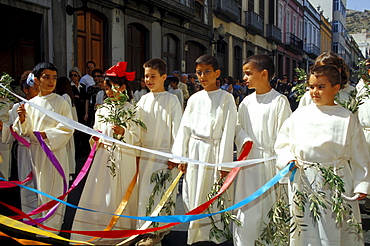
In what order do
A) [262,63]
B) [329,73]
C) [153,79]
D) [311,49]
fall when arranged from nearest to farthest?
[329,73]
[262,63]
[153,79]
[311,49]

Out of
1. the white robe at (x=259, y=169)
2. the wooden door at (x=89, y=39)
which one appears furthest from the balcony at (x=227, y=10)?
the white robe at (x=259, y=169)

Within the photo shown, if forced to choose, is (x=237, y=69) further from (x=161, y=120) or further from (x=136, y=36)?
(x=161, y=120)

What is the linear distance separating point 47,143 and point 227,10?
790 inches

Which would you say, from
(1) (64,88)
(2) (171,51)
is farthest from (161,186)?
(2) (171,51)

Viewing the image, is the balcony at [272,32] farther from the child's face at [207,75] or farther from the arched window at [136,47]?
the child's face at [207,75]

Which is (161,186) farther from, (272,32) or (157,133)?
(272,32)

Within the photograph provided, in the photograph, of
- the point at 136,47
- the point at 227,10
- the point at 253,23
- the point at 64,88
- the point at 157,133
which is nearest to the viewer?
the point at 157,133

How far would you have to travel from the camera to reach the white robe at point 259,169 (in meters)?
3.92

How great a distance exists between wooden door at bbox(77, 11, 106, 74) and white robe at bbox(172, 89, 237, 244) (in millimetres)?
9254

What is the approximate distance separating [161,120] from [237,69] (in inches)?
894

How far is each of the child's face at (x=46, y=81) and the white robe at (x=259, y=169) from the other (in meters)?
2.20

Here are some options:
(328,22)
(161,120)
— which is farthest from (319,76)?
(328,22)

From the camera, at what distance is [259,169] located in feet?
13.2

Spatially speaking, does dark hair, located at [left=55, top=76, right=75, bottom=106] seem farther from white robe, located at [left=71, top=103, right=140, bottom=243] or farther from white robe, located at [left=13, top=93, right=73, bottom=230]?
white robe, located at [left=71, top=103, right=140, bottom=243]
